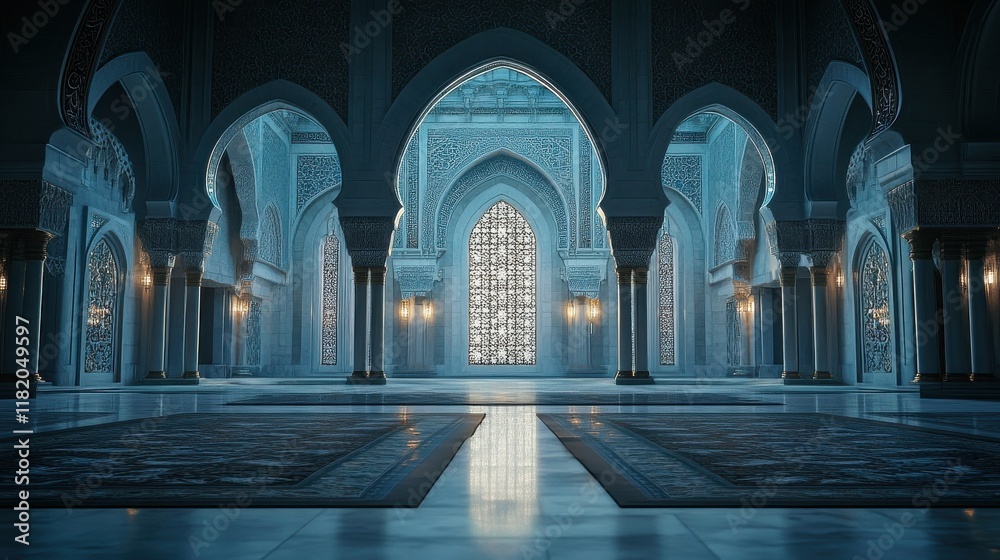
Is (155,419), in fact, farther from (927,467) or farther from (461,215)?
(461,215)

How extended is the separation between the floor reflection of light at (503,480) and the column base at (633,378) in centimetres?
721

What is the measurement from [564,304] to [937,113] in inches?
422

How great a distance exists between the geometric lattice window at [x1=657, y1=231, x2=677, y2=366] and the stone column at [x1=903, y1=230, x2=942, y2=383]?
10145mm

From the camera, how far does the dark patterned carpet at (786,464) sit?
5.47ft

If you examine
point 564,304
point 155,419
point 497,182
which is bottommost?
point 155,419

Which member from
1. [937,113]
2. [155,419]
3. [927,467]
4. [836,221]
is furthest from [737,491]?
[836,221]

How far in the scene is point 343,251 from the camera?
1795 cm

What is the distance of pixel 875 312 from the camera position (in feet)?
35.2

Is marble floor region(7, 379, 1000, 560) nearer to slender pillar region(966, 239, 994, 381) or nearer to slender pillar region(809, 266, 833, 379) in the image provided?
slender pillar region(966, 239, 994, 381)

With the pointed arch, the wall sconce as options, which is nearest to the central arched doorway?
the wall sconce

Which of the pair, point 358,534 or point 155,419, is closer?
point 358,534

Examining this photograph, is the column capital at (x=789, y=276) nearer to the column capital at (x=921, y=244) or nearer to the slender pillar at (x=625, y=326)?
the slender pillar at (x=625, y=326)

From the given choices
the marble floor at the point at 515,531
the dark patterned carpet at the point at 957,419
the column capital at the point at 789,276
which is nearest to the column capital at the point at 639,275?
the column capital at the point at 789,276

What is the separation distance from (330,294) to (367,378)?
7.66 m
